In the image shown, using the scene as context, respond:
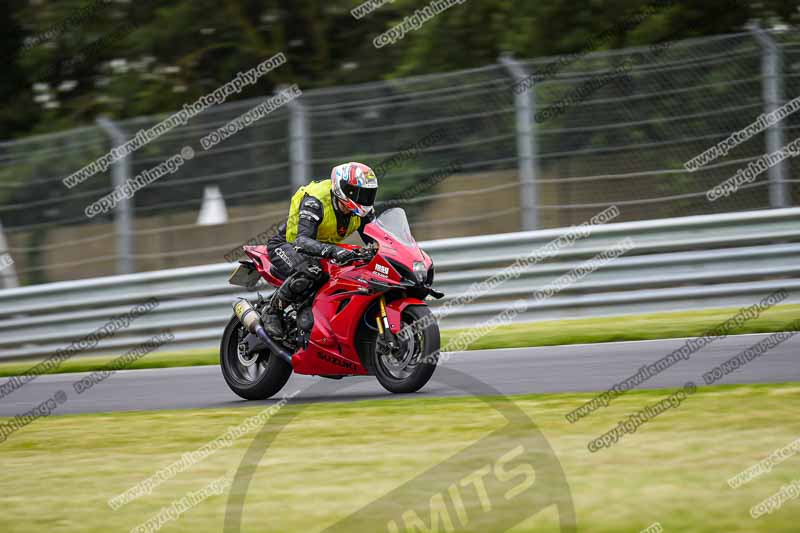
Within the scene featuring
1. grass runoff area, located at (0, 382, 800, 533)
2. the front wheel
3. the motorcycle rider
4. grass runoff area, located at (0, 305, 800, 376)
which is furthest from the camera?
grass runoff area, located at (0, 305, 800, 376)

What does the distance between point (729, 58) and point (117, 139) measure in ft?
23.2

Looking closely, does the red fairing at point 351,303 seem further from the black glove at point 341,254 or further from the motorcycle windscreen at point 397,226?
the black glove at point 341,254

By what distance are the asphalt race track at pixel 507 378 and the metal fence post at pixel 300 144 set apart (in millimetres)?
2736

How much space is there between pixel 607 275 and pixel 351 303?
14.8ft

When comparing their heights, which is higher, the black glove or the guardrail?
the black glove

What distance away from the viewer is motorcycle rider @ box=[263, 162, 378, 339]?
27.3 ft

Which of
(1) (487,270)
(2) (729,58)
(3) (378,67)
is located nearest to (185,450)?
(1) (487,270)

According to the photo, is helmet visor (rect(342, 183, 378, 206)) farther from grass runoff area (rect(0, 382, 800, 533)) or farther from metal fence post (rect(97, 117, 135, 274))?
A: metal fence post (rect(97, 117, 135, 274))

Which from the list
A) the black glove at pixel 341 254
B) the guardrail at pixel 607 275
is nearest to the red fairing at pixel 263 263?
the black glove at pixel 341 254

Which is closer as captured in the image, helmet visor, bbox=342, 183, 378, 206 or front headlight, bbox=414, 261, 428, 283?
front headlight, bbox=414, 261, 428, 283

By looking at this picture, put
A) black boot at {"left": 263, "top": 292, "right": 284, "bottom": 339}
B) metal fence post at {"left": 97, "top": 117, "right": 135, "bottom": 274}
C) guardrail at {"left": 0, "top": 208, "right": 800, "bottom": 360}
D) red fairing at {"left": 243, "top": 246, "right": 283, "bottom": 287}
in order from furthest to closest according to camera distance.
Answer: metal fence post at {"left": 97, "top": 117, "right": 135, "bottom": 274}
guardrail at {"left": 0, "top": 208, "right": 800, "bottom": 360}
red fairing at {"left": 243, "top": 246, "right": 283, "bottom": 287}
black boot at {"left": 263, "top": 292, "right": 284, "bottom": 339}

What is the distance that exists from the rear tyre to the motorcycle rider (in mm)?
340

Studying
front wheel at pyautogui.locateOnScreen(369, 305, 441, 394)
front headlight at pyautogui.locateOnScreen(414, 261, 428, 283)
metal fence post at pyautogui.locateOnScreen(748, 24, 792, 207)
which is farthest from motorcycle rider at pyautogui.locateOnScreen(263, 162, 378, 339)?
metal fence post at pyautogui.locateOnScreen(748, 24, 792, 207)

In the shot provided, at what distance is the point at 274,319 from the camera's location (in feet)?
29.0
